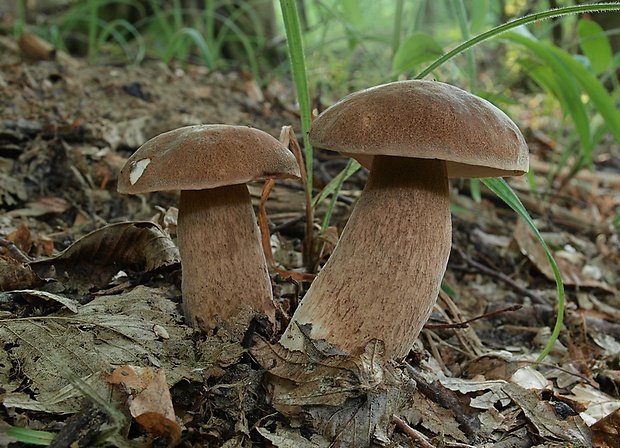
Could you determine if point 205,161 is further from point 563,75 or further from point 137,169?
point 563,75

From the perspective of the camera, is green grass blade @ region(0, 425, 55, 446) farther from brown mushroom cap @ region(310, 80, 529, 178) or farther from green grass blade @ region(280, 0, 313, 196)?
green grass blade @ region(280, 0, 313, 196)

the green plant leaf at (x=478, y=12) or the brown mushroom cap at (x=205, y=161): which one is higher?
the green plant leaf at (x=478, y=12)

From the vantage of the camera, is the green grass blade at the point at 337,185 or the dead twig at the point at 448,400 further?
the green grass blade at the point at 337,185

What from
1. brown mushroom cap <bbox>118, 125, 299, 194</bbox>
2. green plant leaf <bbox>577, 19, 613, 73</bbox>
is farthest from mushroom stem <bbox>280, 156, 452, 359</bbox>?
green plant leaf <bbox>577, 19, 613, 73</bbox>

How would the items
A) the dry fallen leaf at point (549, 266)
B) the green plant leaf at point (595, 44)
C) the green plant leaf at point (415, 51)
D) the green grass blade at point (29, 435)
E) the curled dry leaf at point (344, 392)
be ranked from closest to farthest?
the green grass blade at point (29, 435), the curled dry leaf at point (344, 392), the green plant leaf at point (415, 51), the dry fallen leaf at point (549, 266), the green plant leaf at point (595, 44)

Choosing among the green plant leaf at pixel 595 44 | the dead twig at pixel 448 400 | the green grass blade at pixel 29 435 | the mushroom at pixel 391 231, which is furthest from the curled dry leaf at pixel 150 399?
the green plant leaf at pixel 595 44

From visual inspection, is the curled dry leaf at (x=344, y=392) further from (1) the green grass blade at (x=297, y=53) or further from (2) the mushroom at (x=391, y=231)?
(1) the green grass blade at (x=297, y=53)
